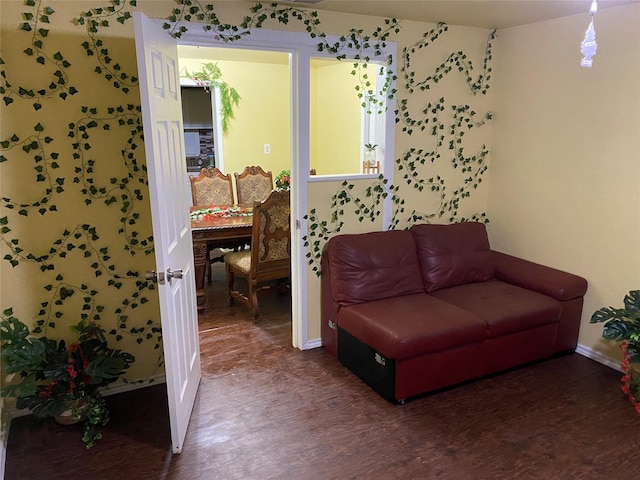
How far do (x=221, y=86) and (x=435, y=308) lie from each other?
3946mm

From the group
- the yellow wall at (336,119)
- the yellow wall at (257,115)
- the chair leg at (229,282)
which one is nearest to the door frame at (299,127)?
the chair leg at (229,282)

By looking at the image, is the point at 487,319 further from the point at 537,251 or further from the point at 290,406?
the point at 290,406

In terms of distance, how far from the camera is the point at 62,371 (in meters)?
2.24

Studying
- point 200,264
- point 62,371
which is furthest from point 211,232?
point 62,371

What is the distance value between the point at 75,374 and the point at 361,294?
1.62 m

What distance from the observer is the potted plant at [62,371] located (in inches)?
83.7

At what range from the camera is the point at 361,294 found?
2.89m

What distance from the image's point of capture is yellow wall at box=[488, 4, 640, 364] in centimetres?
271

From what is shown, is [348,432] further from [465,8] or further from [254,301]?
[465,8]

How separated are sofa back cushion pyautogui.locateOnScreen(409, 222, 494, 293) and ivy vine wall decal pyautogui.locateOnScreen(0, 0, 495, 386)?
53.4 inches

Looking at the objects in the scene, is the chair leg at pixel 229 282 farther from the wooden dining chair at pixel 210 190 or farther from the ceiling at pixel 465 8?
the ceiling at pixel 465 8

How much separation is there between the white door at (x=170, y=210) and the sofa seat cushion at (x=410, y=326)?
98 cm

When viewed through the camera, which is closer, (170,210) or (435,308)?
(170,210)

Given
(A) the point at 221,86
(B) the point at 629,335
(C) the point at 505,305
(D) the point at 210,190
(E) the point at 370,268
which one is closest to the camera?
(B) the point at 629,335
